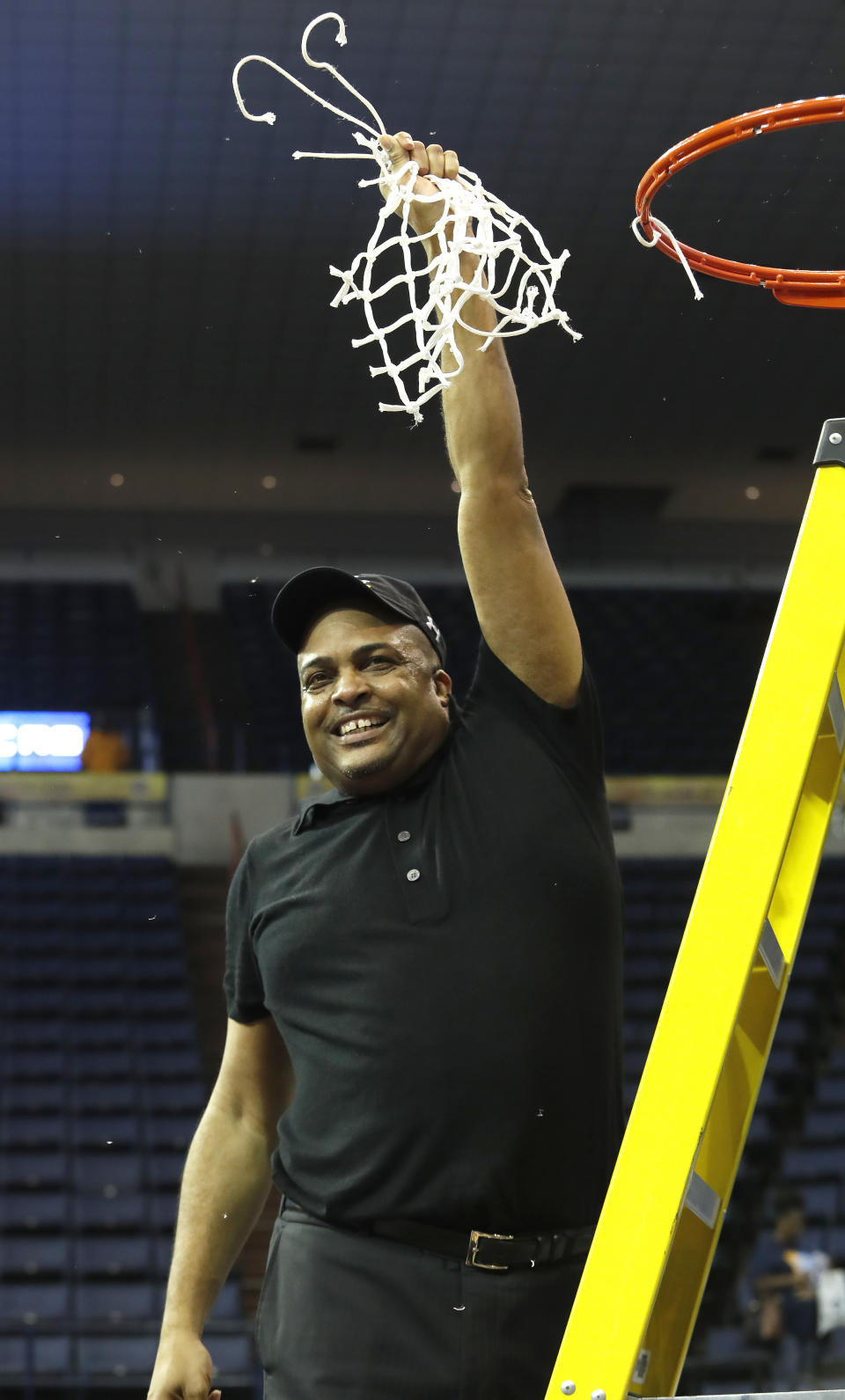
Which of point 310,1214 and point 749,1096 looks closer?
point 749,1096

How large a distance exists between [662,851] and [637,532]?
3275 mm

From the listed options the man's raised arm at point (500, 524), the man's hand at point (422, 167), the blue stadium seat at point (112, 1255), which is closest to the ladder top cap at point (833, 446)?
the man's raised arm at point (500, 524)

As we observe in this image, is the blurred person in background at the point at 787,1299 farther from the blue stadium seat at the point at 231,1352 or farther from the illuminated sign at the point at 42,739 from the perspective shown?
the illuminated sign at the point at 42,739

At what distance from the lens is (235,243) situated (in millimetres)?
8055

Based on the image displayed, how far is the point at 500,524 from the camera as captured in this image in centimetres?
133

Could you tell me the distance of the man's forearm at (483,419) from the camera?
1342 mm

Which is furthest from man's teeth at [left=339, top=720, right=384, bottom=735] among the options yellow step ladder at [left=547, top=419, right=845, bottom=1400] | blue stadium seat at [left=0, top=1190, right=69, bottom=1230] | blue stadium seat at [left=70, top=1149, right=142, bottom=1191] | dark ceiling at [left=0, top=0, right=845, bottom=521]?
blue stadium seat at [left=70, top=1149, right=142, bottom=1191]

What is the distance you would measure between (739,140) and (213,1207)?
1311mm

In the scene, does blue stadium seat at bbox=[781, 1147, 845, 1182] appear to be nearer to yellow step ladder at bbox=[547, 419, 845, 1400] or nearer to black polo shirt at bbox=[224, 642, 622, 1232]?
black polo shirt at bbox=[224, 642, 622, 1232]

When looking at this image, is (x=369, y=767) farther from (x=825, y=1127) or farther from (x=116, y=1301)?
(x=825, y=1127)

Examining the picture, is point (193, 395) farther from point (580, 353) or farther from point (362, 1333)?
point (362, 1333)

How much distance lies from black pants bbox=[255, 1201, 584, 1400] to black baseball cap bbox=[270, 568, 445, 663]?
57cm

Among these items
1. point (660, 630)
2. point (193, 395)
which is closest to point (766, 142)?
point (193, 395)

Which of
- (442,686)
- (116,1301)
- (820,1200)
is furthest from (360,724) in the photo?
(820,1200)
